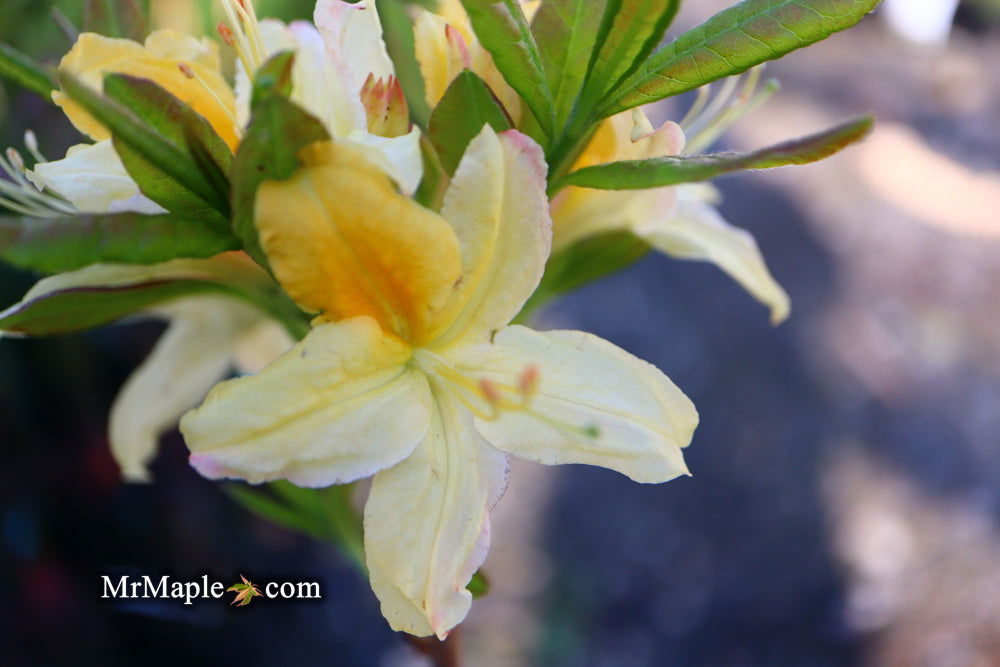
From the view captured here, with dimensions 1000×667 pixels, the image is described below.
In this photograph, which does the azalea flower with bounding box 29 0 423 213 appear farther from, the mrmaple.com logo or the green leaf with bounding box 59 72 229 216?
the mrmaple.com logo

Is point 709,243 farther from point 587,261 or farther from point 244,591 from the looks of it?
point 244,591

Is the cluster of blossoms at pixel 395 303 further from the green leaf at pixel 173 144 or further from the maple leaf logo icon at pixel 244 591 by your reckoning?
the maple leaf logo icon at pixel 244 591

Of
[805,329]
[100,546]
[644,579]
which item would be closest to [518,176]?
[100,546]

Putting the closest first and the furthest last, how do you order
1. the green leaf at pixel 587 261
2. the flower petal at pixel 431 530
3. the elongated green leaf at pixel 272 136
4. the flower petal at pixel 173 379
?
the elongated green leaf at pixel 272 136 → the flower petal at pixel 431 530 → the green leaf at pixel 587 261 → the flower petal at pixel 173 379

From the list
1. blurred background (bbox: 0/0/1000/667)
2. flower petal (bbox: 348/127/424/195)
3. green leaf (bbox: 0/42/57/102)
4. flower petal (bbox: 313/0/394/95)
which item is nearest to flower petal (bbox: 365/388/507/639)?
flower petal (bbox: 348/127/424/195)

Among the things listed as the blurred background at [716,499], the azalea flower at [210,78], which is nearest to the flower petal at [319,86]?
the azalea flower at [210,78]

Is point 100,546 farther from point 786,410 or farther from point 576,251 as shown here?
point 786,410
